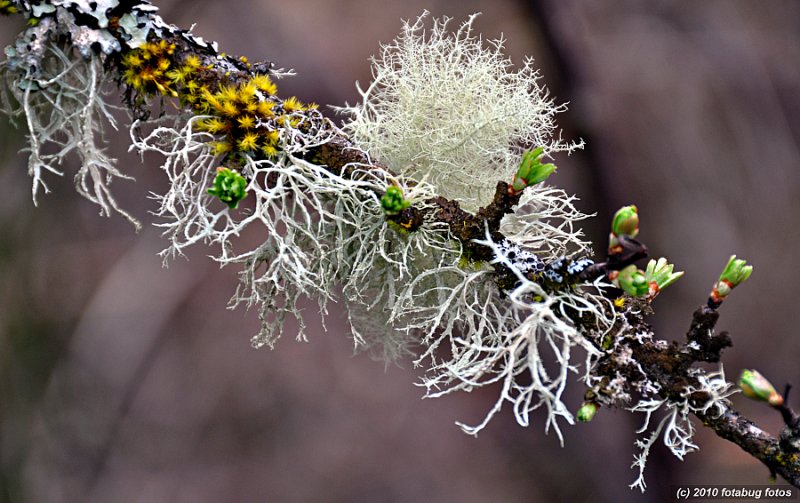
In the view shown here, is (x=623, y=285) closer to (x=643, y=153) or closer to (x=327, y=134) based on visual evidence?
(x=327, y=134)

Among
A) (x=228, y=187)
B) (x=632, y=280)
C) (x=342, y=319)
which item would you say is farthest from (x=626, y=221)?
(x=342, y=319)

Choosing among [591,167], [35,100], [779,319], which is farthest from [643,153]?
[35,100]

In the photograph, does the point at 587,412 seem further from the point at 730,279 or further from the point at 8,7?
the point at 8,7

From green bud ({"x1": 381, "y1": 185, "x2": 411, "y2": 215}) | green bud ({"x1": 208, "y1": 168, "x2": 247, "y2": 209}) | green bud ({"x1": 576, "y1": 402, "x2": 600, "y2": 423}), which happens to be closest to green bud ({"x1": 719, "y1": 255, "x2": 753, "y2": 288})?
green bud ({"x1": 576, "y1": 402, "x2": 600, "y2": 423})

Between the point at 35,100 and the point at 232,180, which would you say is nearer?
the point at 232,180

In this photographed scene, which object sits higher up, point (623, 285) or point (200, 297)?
point (623, 285)

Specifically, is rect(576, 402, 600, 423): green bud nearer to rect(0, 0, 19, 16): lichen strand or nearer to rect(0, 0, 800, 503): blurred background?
rect(0, 0, 19, 16): lichen strand

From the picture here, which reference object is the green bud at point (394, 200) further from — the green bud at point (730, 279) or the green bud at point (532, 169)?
the green bud at point (730, 279)
